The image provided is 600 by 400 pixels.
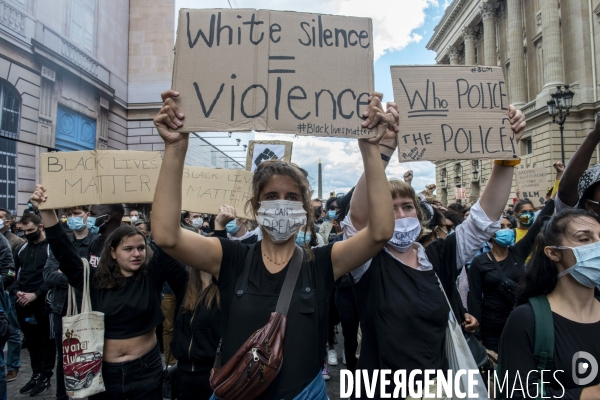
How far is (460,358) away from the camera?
6.64ft

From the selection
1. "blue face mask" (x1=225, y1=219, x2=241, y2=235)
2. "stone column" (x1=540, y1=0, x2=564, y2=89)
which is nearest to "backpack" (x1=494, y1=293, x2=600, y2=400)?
"blue face mask" (x1=225, y1=219, x2=241, y2=235)

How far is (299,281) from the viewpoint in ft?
5.98

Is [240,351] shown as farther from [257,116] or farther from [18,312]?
[18,312]

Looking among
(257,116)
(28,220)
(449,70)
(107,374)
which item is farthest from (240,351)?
(28,220)

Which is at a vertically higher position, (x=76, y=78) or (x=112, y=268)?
Answer: (x=76, y=78)

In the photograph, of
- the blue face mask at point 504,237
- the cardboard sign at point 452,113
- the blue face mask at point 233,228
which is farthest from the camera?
the blue face mask at point 233,228

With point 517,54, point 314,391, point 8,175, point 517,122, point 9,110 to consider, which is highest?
point 517,54

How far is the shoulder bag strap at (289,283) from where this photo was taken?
172cm

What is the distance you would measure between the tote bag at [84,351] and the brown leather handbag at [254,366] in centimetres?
167

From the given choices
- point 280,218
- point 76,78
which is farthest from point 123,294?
point 76,78

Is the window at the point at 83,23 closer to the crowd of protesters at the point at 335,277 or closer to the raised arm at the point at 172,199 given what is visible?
the crowd of protesters at the point at 335,277

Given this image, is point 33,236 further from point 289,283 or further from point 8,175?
point 289,283

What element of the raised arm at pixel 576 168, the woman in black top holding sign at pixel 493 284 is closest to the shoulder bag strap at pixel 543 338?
the raised arm at pixel 576 168

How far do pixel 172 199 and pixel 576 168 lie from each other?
2634 millimetres
